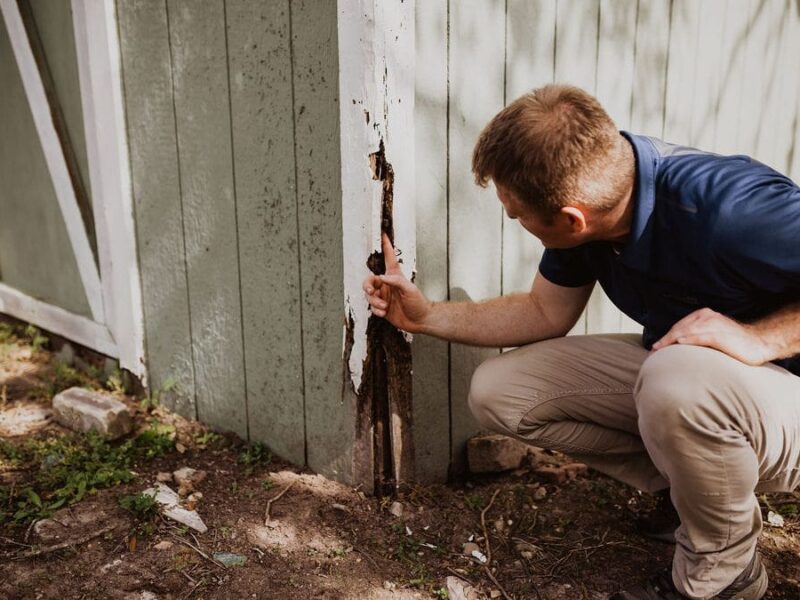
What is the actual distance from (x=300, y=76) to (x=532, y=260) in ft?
3.52

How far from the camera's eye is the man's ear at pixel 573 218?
2100 mm

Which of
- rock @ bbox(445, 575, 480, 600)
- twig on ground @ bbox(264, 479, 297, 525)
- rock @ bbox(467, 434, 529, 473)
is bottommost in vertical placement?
twig on ground @ bbox(264, 479, 297, 525)

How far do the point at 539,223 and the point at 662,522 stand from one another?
44.0 inches

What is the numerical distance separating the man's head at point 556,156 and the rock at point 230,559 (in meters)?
1.33

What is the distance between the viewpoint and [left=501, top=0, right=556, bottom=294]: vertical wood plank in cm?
282

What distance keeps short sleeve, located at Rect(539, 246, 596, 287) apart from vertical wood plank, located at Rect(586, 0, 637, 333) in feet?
2.67

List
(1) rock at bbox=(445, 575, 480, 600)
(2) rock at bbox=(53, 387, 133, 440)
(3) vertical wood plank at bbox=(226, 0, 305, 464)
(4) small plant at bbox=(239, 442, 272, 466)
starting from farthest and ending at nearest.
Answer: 1. (2) rock at bbox=(53, 387, 133, 440)
2. (4) small plant at bbox=(239, 442, 272, 466)
3. (3) vertical wood plank at bbox=(226, 0, 305, 464)
4. (1) rock at bbox=(445, 575, 480, 600)

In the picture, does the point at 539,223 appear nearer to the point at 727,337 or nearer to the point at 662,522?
the point at 727,337

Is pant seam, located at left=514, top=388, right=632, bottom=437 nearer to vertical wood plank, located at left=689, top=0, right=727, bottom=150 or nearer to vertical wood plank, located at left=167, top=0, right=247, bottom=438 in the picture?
vertical wood plank, located at left=167, top=0, right=247, bottom=438

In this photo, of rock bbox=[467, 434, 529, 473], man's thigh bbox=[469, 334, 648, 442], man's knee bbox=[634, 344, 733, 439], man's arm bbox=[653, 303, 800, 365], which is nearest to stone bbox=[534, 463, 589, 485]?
rock bbox=[467, 434, 529, 473]

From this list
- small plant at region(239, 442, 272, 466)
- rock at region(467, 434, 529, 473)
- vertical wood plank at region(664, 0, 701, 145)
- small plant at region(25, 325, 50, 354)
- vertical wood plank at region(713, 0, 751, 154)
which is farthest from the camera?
small plant at region(25, 325, 50, 354)

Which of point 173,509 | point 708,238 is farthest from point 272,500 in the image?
point 708,238

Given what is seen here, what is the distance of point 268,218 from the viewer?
291 cm

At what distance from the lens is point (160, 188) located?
3.34m
